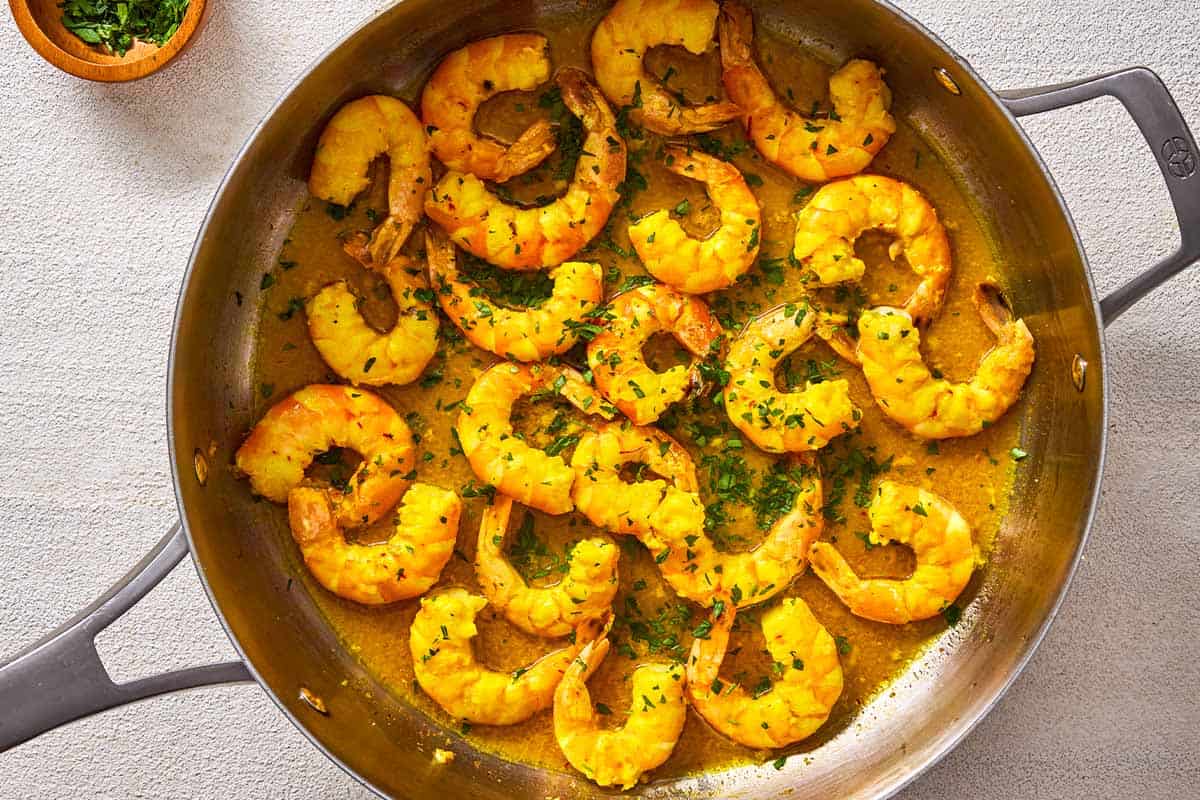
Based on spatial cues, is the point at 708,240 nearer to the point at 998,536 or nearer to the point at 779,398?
the point at 779,398

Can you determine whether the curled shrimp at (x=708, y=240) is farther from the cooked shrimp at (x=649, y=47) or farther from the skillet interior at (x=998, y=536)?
the skillet interior at (x=998, y=536)

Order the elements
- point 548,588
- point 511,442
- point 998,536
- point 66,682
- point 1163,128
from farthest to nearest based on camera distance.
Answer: point 998,536
point 548,588
point 511,442
point 1163,128
point 66,682

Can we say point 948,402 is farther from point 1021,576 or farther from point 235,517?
point 235,517

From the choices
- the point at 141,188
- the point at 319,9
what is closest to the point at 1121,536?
the point at 319,9

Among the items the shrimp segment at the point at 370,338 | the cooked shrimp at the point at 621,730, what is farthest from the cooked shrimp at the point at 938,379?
the shrimp segment at the point at 370,338

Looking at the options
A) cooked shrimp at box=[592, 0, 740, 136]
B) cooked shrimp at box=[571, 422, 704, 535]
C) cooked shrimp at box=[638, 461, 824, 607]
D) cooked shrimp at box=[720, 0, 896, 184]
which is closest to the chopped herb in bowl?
cooked shrimp at box=[592, 0, 740, 136]

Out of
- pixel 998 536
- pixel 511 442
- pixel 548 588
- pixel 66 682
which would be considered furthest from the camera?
pixel 998 536

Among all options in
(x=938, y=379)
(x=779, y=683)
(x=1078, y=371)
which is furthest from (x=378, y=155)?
(x=1078, y=371)
